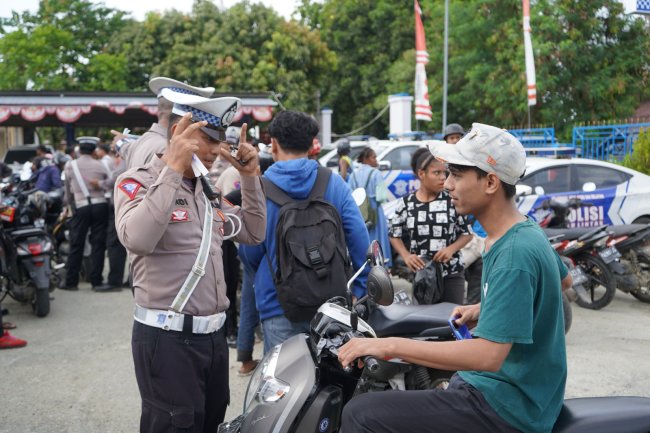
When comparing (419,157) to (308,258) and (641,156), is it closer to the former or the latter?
(308,258)

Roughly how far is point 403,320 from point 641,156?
31.8ft

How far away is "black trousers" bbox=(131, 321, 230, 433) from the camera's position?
2.52m

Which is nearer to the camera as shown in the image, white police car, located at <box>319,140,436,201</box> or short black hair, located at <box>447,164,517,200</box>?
short black hair, located at <box>447,164,517,200</box>

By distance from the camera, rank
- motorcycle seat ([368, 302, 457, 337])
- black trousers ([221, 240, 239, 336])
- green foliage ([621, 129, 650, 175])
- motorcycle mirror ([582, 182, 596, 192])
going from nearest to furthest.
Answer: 1. motorcycle seat ([368, 302, 457, 337])
2. black trousers ([221, 240, 239, 336])
3. motorcycle mirror ([582, 182, 596, 192])
4. green foliage ([621, 129, 650, 175])

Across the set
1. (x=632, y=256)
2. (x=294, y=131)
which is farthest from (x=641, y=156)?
(x=294, y=131)

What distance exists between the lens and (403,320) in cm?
333

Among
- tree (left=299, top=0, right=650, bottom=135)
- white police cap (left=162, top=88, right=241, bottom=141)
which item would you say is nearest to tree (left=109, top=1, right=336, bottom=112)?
tree (left=299, top=0, right=650, bottom=135)

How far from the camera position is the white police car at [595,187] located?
9.02m

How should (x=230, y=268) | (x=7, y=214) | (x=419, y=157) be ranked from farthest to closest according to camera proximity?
1. (x=7, y=214)
2. (x=230, y=268)
3. (x=419, y=157)

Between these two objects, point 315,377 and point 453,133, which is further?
point 453,133

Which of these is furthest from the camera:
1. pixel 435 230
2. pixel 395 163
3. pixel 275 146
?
pixel 395 163

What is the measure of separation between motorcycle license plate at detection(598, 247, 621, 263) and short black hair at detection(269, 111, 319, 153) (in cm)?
468

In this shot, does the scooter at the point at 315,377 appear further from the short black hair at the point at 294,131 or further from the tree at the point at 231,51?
the tree at the point at 231,51

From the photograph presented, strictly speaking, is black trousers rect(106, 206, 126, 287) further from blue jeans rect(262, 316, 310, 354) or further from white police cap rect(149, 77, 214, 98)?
white police cap rect(149, 77, 214, 98)
